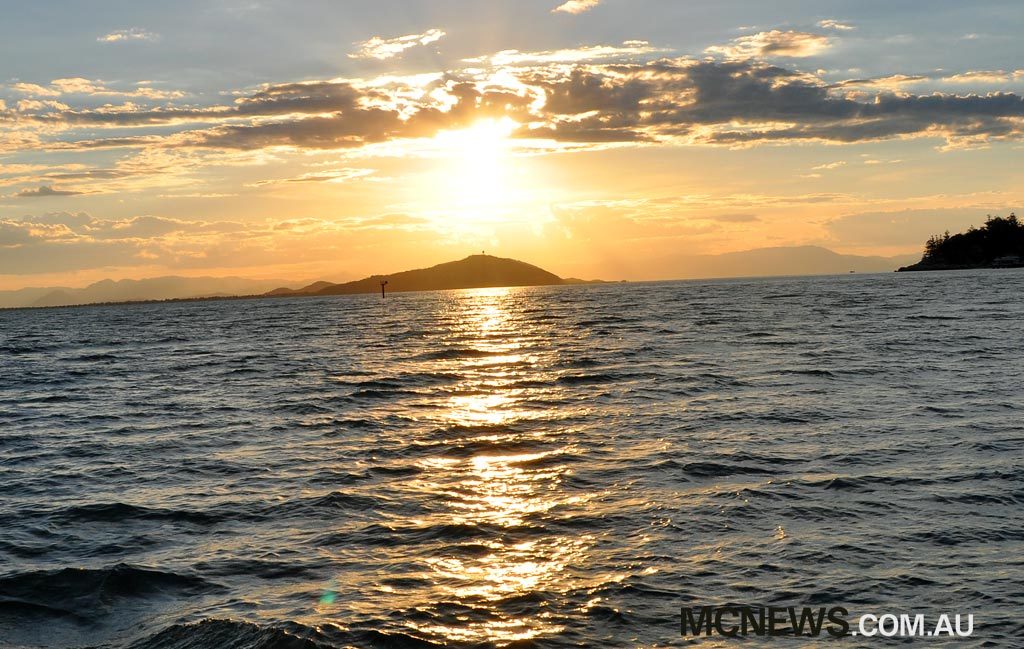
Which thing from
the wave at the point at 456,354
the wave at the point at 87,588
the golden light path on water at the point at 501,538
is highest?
the wave at the point at 456,354

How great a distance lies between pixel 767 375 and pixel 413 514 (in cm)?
2548

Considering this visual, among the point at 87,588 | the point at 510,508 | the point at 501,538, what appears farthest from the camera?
the point at 510,508

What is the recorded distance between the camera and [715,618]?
11.6 meters

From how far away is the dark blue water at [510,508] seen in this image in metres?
12.1

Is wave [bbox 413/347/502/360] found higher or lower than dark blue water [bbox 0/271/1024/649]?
higher

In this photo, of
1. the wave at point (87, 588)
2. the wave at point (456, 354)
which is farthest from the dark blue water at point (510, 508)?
the wave at point (456, 354)

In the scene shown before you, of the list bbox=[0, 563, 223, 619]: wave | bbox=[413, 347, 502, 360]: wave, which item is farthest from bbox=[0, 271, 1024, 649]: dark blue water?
bbox=[413, 347, 502, 360]: wave

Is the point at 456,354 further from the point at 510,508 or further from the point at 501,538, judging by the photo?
the point at 501,538

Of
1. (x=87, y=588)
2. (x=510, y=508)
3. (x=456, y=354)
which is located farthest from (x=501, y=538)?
(x=456, y=354)

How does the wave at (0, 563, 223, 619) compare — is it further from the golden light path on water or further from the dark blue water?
the golden light path on water

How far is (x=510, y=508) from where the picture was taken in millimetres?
17531

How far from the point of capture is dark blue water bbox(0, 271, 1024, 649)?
12062 mm

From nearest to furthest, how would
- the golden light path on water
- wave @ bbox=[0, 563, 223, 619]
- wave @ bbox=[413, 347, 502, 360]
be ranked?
the golden light path on water < wave @ bbox=[0, 563, 223, 619] < wave @ bbox=[413, 347, 502, 360]

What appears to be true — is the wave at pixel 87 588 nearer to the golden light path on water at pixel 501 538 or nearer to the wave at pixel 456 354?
the golden light path on water at pixel 501 538
